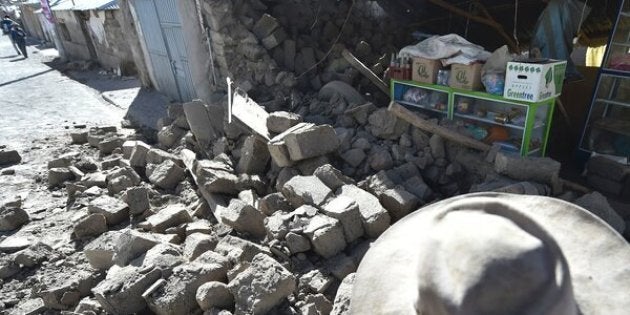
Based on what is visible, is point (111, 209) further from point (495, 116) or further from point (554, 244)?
point (495, 116)

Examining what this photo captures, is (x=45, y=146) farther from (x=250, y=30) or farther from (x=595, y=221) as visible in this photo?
(x=595, y=221)

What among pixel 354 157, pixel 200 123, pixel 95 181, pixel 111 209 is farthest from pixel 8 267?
pixel 354 157

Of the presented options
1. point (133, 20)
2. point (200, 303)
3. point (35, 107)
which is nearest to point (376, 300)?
point (200, 303)

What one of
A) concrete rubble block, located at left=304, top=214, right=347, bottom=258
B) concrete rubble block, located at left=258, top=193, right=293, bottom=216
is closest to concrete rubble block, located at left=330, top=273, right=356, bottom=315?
concrete rubble block, located at left=304, top=214, right=347, bottom=258

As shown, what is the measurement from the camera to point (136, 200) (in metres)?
4.91

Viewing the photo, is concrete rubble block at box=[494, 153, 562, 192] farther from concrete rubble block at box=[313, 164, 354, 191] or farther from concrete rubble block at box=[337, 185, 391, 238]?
concrete rubble block at box=[313, 164, 354, 191]

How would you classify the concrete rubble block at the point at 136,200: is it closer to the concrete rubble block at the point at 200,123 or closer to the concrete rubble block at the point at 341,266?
the concrete rubble block at the point at 200,123

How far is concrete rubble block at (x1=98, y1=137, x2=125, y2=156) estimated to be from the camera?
7.02 m

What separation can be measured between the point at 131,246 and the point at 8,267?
1759 millimetres

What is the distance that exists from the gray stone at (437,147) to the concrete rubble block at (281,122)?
1806mm

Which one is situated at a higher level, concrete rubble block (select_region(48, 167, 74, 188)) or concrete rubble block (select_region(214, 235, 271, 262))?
concrete rubble block (select_region(214, 235, 271, 262))

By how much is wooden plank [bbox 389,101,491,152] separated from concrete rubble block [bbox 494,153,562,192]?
49cm

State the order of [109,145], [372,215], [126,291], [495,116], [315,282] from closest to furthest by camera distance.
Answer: [126,291] < [315,282] < [372,215] < [495,116] < [109,145]

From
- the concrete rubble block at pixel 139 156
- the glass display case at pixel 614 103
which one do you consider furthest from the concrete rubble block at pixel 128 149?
the glass display case at pixel 614 103
